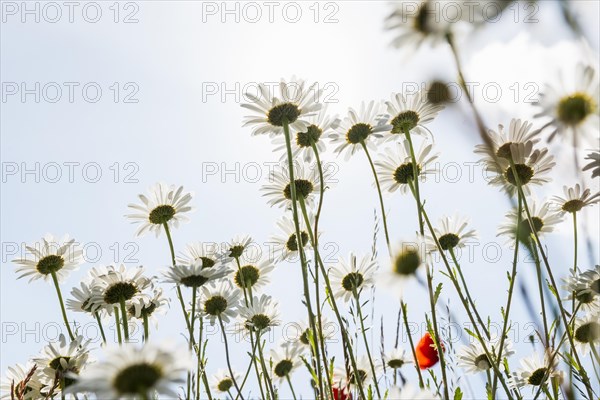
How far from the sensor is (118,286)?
82.7 inches

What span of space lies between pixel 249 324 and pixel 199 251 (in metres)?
0.40

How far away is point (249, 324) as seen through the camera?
237cm

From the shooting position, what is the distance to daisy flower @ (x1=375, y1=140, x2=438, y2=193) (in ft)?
8.27

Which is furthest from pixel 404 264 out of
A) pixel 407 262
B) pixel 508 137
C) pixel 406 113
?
pixel 406 113

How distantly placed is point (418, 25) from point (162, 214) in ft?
6.64

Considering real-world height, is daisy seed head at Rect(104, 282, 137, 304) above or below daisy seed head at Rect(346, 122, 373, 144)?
below

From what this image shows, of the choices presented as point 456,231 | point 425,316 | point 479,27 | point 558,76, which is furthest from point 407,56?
point 456,231

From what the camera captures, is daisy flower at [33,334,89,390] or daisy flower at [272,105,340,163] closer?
daisy flower at [33,334,89,390]

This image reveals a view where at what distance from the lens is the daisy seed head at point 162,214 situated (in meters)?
2.69

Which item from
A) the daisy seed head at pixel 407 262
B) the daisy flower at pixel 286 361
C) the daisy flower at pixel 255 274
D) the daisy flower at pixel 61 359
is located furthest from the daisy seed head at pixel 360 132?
the daisy flower at pixel 61 359

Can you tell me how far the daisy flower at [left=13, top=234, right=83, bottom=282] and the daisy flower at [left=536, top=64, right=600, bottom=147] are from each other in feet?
7.30

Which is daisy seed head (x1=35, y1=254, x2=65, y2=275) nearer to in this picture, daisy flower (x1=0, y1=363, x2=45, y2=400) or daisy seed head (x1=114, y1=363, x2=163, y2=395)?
daisy flower (x1=0, y1=363, x2=45, y2=400)

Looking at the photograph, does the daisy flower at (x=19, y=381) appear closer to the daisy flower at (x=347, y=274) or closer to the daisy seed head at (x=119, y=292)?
the daisy seed head at (x=119, y=292)

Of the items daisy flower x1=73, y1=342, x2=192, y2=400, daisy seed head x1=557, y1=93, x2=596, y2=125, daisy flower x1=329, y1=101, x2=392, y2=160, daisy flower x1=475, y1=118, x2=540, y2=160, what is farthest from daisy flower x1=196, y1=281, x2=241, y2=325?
daisy seed head x1=557, y1=93, x2=596, y2=125
